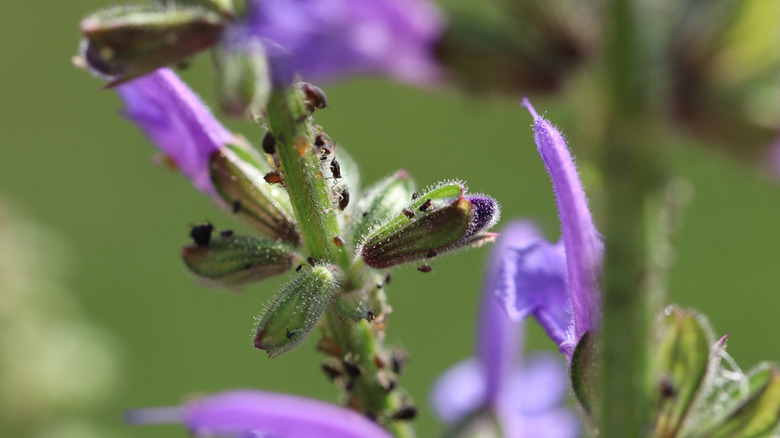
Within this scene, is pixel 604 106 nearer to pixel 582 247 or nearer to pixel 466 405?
pixel 582 247

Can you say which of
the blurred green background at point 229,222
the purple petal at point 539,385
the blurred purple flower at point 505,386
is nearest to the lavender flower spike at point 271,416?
the blurred purple flower at point 505,386

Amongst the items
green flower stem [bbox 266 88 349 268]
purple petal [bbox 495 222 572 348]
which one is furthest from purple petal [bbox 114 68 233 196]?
purple petal [bbox 495 222 572 348]

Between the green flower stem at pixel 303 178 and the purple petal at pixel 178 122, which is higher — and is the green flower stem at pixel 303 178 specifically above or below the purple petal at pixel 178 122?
below

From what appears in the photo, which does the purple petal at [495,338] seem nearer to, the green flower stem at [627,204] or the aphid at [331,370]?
the aphid at [331,370]

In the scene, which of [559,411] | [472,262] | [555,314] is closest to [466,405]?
[559,411]

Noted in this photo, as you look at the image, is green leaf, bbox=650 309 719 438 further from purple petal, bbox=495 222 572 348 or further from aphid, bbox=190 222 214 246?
aphid, bbox=190 222 214 246

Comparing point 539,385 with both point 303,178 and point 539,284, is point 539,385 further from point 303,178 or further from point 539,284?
point 303,178

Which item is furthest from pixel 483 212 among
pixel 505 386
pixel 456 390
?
pixel 456 390
